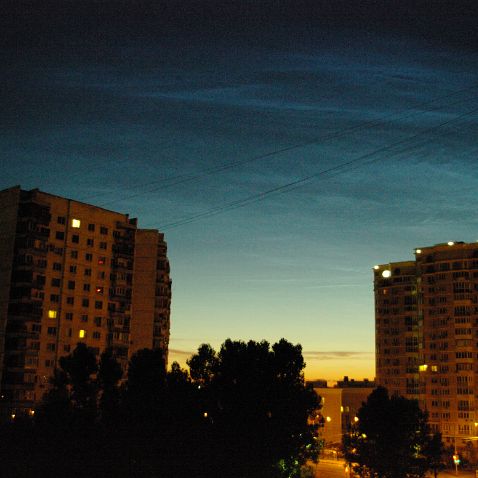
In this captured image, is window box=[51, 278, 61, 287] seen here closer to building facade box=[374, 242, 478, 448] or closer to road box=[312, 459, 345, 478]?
road box=[312, 459, 345, 478]

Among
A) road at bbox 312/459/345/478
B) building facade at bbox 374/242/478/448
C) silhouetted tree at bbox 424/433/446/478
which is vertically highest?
building facade at bbox 374/242/478/448

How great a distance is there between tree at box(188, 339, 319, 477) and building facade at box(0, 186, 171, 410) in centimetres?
4491

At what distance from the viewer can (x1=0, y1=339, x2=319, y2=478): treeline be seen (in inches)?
2291

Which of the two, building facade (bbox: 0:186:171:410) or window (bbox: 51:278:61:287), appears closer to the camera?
building facade (bbox: 0:186:171:410)

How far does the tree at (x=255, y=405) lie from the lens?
209ft

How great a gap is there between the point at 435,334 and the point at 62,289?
8977 centimetres

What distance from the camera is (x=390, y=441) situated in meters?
82.1

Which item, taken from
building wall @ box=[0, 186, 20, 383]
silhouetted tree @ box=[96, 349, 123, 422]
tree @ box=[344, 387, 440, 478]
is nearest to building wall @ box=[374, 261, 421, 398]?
tree @ box=[344, 387, 440, 478]

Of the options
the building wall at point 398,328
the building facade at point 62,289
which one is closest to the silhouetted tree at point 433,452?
the building facade at point 62,289

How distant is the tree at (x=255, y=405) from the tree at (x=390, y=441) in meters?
11.2

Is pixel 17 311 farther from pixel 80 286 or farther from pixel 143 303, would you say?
pixel 143 303

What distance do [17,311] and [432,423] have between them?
95696 millimetres

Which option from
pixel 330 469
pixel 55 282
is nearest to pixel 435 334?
pixel 330 469

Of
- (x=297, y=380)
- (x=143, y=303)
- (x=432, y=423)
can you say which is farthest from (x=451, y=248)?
(x=297, y=380)
